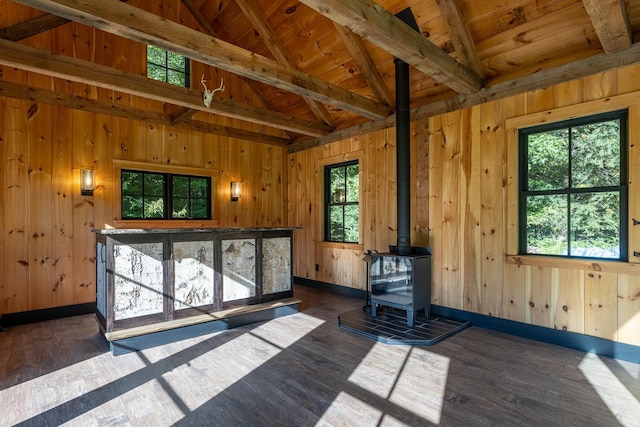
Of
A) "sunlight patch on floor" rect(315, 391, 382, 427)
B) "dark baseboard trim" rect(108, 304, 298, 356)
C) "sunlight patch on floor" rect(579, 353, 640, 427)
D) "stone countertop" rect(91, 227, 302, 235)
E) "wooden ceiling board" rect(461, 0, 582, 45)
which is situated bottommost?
"sunlight patch on floor" rect(315, 391, 382, 427)

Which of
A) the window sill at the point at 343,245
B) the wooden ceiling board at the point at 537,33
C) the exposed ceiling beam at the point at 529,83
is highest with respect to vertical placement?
the wooden ceiling board at the point at 537,33

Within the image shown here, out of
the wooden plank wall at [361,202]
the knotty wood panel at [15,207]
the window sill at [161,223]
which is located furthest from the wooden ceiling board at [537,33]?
the knotty wood panel at [15,207]

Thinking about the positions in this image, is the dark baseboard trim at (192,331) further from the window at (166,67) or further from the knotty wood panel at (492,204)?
the window at (166,67)

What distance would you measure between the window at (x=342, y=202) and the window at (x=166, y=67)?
2847 mm

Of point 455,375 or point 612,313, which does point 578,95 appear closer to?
point 612,313

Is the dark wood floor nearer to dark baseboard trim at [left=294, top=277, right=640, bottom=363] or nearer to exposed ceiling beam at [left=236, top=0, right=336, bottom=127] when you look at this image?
dark baseboard trim at [left=294, top=277, right=640, bottom=363]

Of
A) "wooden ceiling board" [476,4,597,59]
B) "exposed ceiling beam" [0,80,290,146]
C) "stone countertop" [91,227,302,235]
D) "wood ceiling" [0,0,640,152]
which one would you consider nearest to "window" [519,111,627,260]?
"wood ceiling" [0,0,640,152]

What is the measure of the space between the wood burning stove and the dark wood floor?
57 centimetres

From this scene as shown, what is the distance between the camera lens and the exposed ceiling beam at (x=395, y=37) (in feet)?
8.40

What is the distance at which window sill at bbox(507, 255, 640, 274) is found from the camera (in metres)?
3.05

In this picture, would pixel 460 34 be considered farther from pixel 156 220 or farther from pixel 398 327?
pixel 156 220

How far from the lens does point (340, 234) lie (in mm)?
5926

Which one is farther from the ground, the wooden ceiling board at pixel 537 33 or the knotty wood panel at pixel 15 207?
the wooden ceiling board at pixel 537 33

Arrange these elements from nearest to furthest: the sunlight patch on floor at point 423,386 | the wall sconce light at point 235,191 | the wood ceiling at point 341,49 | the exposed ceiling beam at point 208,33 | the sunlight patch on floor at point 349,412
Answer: the sunlight patch on floor at point 349,412
the sunlight patch on floor at point 423,386
the wood ceiling at point 341,49
the exposed ceiling beam at point 208,33
the wall sconce light at point 235,191
